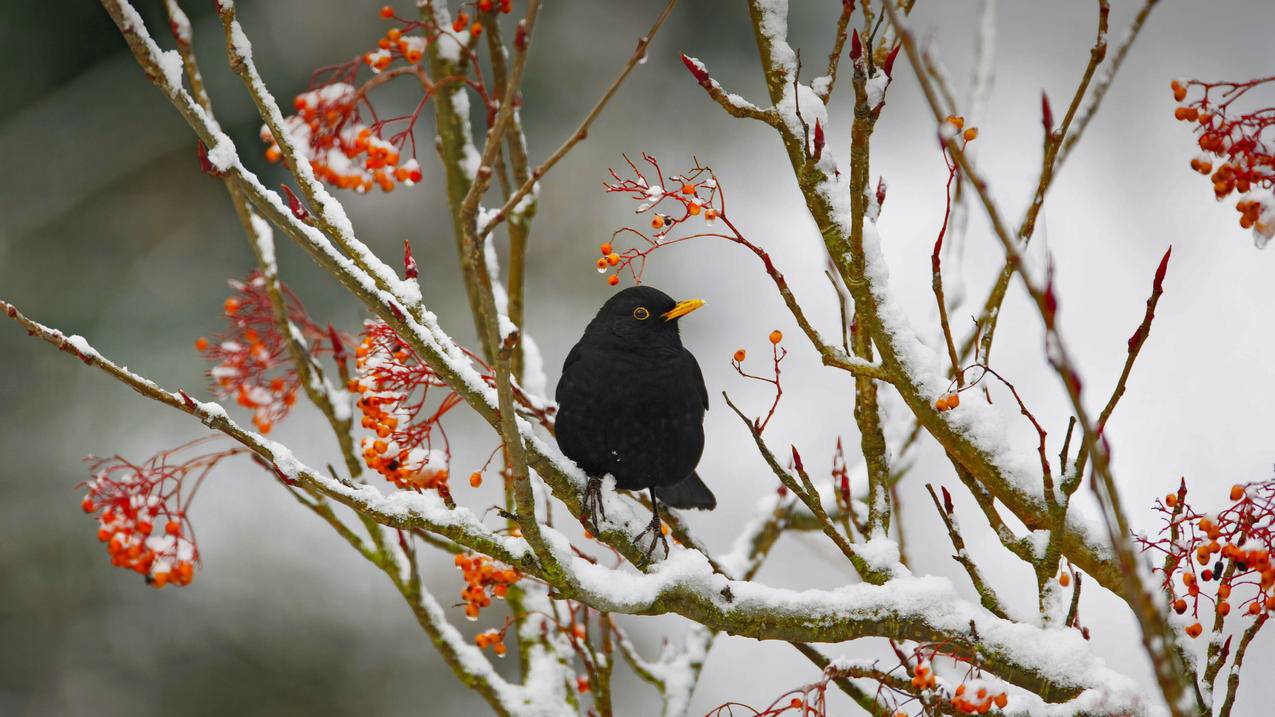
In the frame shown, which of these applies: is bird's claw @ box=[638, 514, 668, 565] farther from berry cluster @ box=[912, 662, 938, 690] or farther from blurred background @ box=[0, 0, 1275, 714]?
blurred background @ box=[0, 0, 1275, 714]

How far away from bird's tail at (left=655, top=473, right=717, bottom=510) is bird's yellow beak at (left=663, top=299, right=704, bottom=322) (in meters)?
0.51

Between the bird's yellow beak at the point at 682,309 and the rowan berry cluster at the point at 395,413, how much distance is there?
0.82m

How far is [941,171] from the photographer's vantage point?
574 centimetres

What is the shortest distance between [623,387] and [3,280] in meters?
4.06

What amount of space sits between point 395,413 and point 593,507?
50cm

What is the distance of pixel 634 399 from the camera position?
2.84 meters

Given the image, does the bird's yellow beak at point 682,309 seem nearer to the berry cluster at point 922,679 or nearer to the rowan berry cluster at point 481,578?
the rowan berry cluster at point 481,578

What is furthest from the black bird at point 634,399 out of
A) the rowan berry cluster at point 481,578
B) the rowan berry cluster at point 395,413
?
the rowan berry cluster at point 395,413

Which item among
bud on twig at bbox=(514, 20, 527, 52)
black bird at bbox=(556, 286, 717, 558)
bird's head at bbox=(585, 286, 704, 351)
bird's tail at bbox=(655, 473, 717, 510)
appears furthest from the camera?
bird's tail at bbox=(655, 473, 717, 510)

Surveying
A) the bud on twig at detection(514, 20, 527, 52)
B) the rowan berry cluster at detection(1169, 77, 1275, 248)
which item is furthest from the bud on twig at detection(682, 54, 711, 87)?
the rowan berry cluster at detection(1169, 77, 1275, 248)

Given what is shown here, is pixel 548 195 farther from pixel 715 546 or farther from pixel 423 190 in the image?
pixel 715 546

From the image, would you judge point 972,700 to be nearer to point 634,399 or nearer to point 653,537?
point 653,537

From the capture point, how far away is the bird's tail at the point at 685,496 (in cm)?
314

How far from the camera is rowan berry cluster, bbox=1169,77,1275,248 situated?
176 cm
